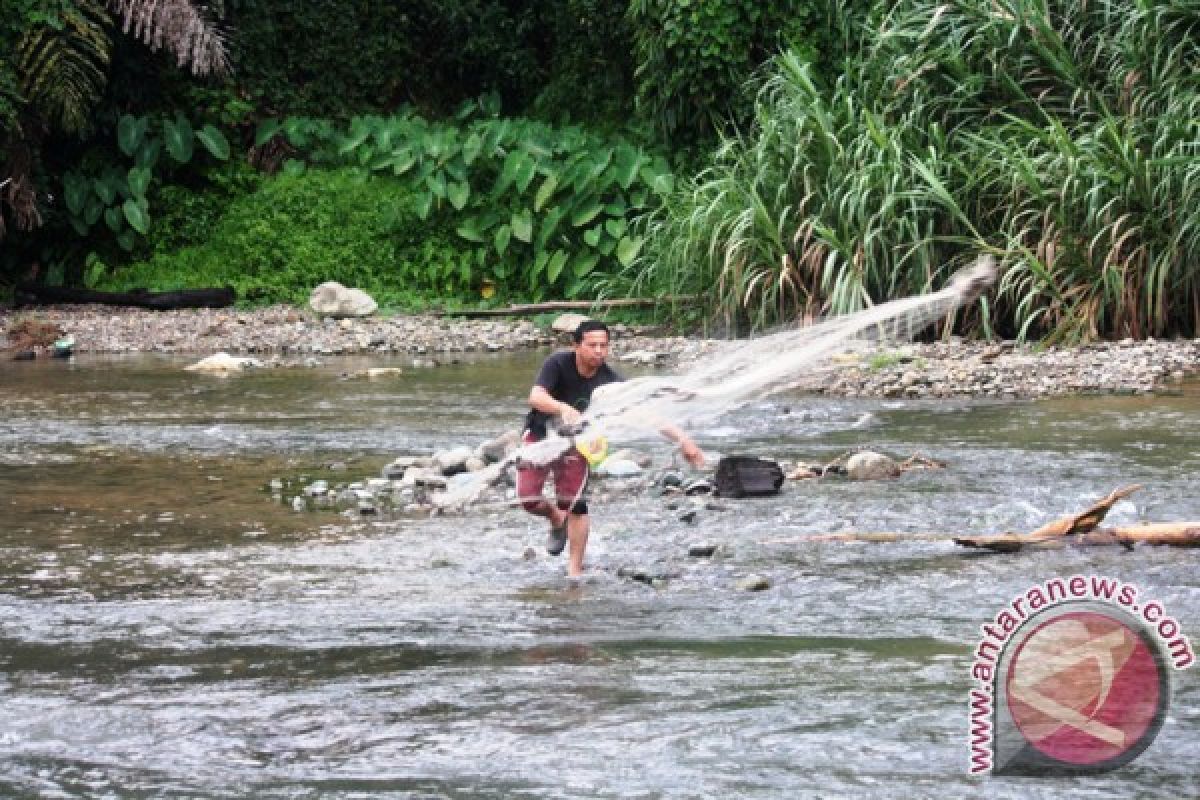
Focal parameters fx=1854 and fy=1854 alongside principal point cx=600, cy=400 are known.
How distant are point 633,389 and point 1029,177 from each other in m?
7.26

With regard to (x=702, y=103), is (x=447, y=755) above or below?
below

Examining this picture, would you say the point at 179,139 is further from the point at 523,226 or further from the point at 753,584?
the point at 753,584

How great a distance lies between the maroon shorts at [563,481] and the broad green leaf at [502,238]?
11958 millimetres

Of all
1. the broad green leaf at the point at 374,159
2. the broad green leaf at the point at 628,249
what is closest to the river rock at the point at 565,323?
the broad green leaf at the point at 628,249

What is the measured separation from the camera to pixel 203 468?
10.9m

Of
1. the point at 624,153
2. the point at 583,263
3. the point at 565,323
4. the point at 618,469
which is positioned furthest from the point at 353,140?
the point at 618,469

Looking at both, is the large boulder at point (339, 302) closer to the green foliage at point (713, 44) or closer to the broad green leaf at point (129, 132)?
the broad green leaf at point (129, 132)

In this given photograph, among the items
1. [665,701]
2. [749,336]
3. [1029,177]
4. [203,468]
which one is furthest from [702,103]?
[665,701]

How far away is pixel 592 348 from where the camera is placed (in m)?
7.93

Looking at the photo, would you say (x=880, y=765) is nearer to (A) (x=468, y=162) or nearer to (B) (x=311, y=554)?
(B) (x=311, y=554)

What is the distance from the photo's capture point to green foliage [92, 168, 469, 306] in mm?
20578

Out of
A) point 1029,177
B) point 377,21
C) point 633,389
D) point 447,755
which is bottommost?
point 447,755

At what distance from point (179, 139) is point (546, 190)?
479 centimetres

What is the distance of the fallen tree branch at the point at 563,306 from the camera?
59.3 feet
